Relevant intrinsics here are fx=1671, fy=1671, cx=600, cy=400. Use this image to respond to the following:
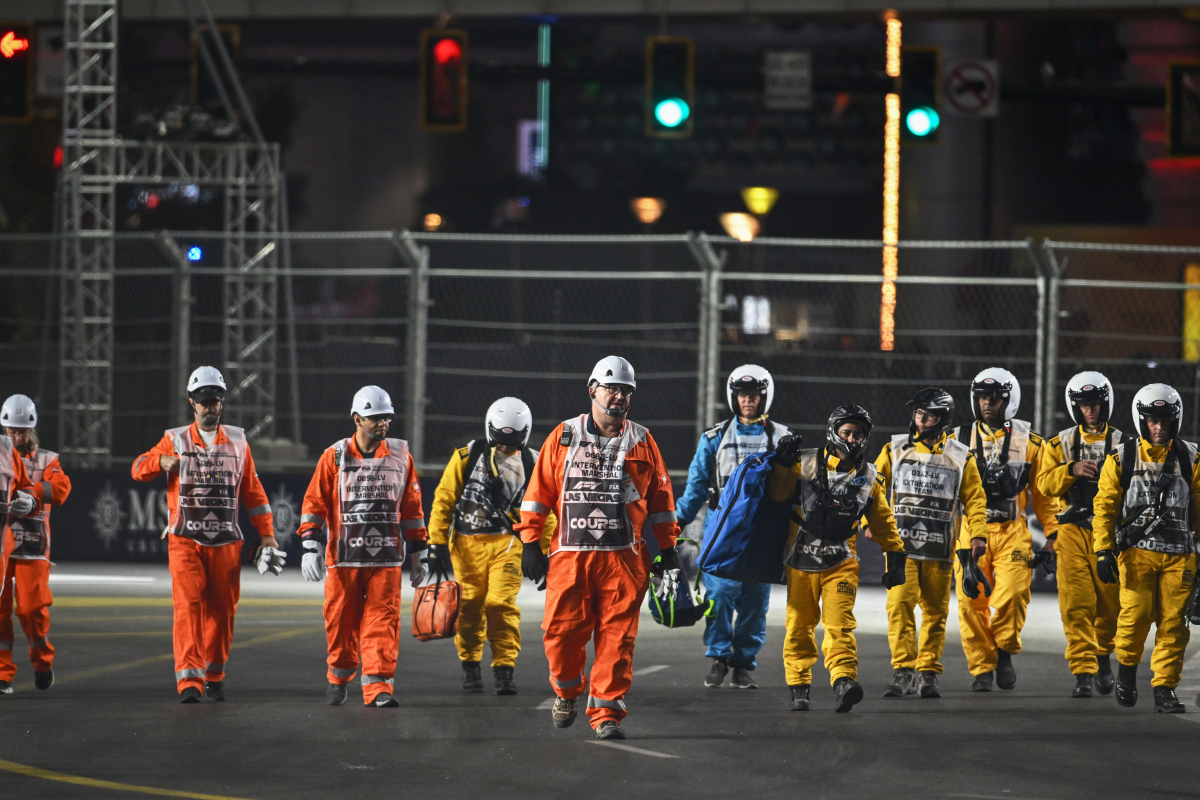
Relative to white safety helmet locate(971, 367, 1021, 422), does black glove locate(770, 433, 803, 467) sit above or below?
below

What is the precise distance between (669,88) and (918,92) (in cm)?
296

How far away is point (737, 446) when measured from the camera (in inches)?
412

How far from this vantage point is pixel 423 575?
9664mm

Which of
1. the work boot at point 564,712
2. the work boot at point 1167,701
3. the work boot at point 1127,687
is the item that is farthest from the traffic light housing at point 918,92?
the work boot at point 564,712

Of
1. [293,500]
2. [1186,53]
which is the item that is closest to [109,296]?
[293,500]

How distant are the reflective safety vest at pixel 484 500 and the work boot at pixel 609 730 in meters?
1.97

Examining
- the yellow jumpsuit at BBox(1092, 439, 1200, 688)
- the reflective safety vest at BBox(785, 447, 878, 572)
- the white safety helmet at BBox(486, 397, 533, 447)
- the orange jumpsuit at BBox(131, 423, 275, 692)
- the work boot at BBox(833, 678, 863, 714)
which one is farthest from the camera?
the white safety helmet at BBox(486, 397, 533, 447)

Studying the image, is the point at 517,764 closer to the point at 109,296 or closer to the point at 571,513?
the point at 571,513

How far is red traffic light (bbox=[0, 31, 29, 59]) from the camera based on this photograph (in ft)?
67.2

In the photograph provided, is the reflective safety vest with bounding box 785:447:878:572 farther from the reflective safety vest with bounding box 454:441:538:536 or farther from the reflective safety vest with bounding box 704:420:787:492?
the reflective safety vest with bounding box 454:441:538:536

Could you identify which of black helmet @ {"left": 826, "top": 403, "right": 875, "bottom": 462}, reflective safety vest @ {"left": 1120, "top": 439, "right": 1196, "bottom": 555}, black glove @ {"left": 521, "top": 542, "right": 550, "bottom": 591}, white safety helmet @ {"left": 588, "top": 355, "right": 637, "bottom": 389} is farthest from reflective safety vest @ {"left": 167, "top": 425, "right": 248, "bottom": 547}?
reflective safety vest @ {"left": 1120, "top": 439, "right": 1196, "bottom": 555}

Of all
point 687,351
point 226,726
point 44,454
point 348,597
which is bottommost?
point 226,726

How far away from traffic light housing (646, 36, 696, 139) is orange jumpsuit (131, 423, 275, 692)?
11.2m

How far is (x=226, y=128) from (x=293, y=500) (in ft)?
30.9
